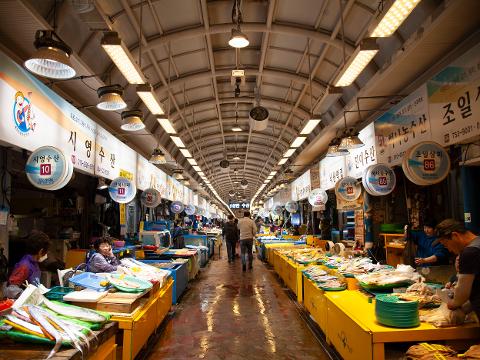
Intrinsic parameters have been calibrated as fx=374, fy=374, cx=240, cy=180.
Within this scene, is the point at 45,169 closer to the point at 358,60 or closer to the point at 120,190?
the point at 120,190

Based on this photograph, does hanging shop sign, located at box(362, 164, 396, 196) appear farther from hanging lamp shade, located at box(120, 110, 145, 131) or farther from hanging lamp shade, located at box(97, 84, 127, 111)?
hanging lamp shade, located at box(97, 84, 127, 111)

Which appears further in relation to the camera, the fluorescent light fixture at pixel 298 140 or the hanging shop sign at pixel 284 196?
the hanging shop sign at pixel 284 196

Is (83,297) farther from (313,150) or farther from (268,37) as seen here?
(313,150)

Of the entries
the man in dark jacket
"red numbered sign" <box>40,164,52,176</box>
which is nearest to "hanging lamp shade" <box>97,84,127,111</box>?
"red numbered sign" <box>40,164,52,176</box>

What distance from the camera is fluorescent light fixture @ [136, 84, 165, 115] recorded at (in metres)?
6.32

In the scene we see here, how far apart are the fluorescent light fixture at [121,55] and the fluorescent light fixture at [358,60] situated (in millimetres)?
3096

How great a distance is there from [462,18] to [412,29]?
160cm

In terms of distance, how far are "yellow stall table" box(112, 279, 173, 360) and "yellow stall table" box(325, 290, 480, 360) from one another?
2.29 metres

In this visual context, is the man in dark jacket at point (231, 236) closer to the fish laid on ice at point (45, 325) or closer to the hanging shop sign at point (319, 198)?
the hanging shop sign at point (319, 198)

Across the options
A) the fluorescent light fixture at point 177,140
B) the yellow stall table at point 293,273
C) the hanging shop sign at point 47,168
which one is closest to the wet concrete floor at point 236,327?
the yellow stall table at point 293,273

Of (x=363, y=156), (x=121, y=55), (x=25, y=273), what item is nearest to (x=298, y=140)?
(x=363, y=156)

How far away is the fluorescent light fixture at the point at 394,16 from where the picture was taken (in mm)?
3980

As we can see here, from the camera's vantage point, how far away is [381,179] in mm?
7332

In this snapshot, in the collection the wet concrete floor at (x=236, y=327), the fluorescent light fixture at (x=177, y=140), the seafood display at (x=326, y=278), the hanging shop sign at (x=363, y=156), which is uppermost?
the fluorescent light fixture at (x=177, y=140)
